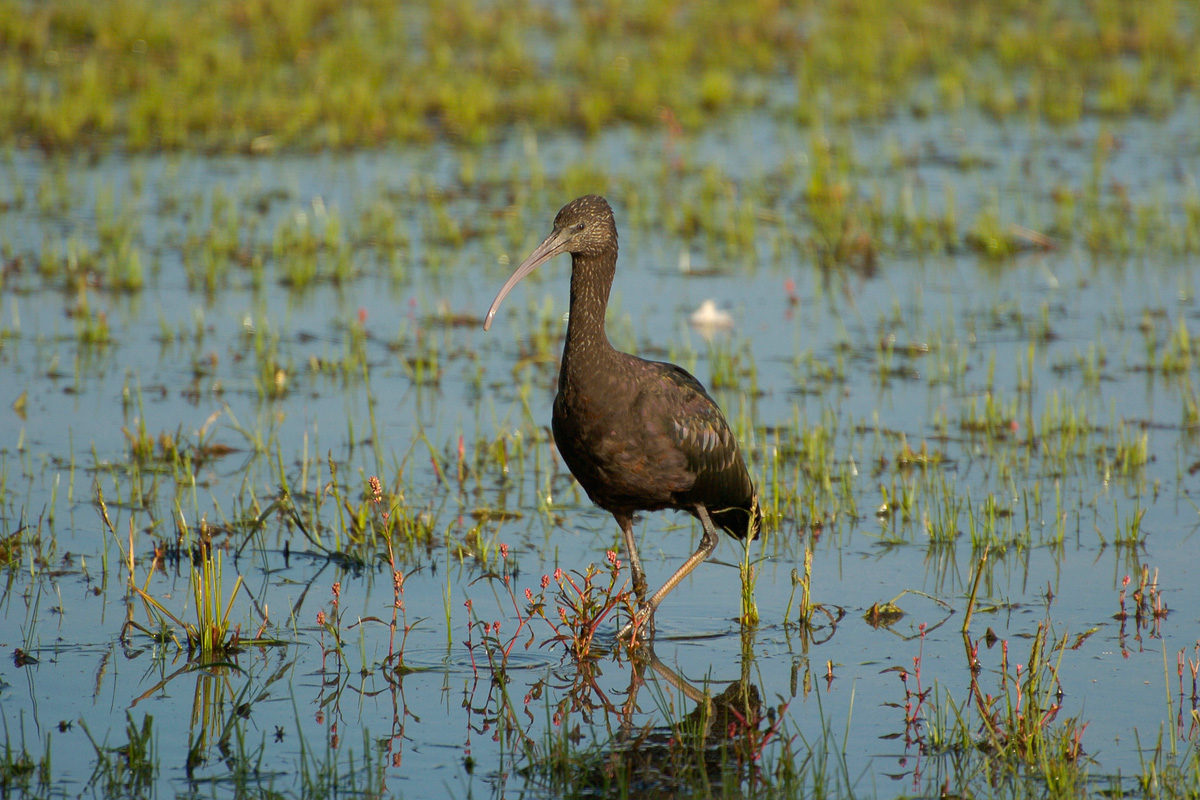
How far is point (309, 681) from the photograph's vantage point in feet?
16.7

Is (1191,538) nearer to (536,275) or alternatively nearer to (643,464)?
(643,464)

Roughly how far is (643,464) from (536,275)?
18.3ft

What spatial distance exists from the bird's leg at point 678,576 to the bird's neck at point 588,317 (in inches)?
30.6

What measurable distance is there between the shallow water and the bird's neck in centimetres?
94

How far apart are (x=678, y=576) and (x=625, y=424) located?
707mm

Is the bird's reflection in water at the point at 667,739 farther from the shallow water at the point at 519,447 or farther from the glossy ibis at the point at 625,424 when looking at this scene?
the glossy ibis at the point at 625,424

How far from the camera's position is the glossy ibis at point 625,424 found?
5.59 metres

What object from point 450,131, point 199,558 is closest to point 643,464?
point 199,558

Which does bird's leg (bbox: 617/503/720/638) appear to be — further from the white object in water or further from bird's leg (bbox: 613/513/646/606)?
the white object in water

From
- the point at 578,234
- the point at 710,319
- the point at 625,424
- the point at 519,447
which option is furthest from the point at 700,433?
the point at 710,319

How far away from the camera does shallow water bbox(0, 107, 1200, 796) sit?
16.2 feet

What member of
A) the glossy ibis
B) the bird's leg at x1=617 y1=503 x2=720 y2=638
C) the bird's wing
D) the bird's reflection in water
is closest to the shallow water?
the bird's reflection in water

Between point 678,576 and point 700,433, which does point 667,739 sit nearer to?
point 678,576

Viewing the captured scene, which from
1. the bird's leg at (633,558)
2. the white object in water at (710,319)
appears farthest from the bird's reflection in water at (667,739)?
the white object in water at (710,319)
